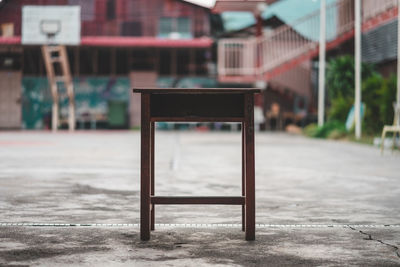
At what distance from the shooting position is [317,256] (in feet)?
10.8

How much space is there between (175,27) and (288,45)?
882 centimetres

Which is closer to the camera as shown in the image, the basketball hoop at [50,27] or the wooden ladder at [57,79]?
the basketball hoop at [50,27]

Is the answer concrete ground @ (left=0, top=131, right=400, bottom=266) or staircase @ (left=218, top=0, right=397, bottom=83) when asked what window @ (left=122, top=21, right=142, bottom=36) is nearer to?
staircase @ (left=218, top=0, right=397, bottom=83)

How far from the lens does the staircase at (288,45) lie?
22.8m

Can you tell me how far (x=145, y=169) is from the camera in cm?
369

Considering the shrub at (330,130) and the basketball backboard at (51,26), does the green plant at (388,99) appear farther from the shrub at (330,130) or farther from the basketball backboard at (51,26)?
the basketball backboard at (51,26)

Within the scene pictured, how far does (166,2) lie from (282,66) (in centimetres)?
1007

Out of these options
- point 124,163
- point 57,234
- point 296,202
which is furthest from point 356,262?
point 124,163

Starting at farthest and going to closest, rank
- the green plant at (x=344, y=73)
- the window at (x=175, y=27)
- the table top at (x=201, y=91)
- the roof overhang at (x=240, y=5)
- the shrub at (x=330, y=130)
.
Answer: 1. the window at (x=175, y=27)
2. the roof overhang at (x=240, y=5)
3. the green plant at (x=344, y=73)
4. the shrub at (x=330, y=130)
5. the table top at (x=201, y=91)

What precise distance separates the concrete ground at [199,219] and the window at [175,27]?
24434mm

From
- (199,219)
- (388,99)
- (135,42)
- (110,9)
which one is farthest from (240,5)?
(199,219)

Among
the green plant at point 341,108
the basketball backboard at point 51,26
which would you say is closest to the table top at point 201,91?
the green plant at point 341,108

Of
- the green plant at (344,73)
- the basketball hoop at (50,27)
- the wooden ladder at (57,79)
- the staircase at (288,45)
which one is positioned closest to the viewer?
the green plant at (344,73)

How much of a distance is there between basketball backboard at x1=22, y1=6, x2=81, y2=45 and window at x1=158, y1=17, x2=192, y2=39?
5807mm
